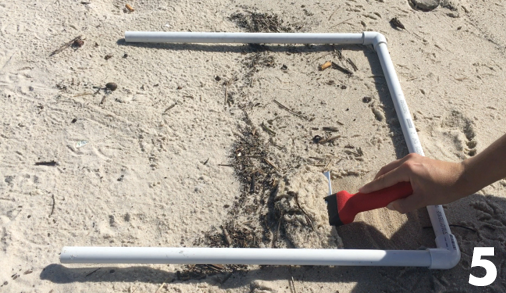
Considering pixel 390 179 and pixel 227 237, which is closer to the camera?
pixel 390 179

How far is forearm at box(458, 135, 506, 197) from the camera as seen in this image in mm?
1827

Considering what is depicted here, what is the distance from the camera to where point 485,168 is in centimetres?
185

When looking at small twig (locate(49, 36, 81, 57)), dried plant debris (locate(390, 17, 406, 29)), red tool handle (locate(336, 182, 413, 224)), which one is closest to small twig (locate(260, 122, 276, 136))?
red tool handle (locate(336, 182, 413, 224))

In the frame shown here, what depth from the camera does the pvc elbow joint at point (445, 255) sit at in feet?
7.06

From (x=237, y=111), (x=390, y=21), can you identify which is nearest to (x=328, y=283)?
(x=237, y=111)

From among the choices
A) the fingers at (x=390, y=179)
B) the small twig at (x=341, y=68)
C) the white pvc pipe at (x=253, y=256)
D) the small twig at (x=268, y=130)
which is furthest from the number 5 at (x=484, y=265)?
the small twig at (x=341, y=68)

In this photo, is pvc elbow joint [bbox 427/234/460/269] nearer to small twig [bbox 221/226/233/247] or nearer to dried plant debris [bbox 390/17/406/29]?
small twig [bbox 221/226/233/247]

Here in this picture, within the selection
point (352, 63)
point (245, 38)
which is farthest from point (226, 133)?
point (352, 63)

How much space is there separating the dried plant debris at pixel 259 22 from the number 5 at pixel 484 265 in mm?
2136

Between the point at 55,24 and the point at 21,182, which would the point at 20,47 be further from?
the point at 21,182

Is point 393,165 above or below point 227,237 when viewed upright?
above

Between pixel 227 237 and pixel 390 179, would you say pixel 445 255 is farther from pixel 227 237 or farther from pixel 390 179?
pixel 227 237

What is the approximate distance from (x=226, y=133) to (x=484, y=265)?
163 centimetres

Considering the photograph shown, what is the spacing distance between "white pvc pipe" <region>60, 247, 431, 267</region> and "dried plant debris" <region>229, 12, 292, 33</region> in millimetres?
1998
